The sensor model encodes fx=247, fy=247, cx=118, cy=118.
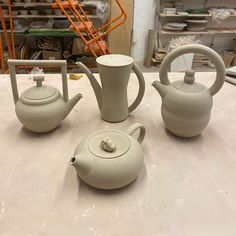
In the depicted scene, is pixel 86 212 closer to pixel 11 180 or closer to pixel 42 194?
pixel 42 194

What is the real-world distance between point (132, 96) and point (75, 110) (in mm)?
267

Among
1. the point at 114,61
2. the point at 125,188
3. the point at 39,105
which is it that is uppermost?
the point at 114,61

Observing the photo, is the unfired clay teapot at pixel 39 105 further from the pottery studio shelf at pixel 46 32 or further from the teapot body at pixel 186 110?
the pottery studio shelf at pixel 46 32

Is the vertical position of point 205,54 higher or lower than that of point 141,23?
higher

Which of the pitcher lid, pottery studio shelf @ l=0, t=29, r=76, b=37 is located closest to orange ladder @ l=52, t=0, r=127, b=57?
pottery studio shelf @ l=0, t=29, r=76, b=37

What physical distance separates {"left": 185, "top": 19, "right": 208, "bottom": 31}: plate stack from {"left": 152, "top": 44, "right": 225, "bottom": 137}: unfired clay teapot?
2.31 m

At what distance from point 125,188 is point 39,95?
15.4 inches

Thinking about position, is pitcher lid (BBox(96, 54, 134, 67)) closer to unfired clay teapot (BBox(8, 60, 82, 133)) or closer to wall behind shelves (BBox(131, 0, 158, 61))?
unfired clay teapot (BBox(8, 60, 82, 133))

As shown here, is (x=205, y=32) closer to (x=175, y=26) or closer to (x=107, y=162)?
(x=175, y=26)

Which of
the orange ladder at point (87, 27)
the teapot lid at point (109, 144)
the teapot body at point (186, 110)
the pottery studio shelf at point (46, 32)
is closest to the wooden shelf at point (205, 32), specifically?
the orange ladder at point (87, 27)

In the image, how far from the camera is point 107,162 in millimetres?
596

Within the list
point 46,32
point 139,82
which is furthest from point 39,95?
point 46,32

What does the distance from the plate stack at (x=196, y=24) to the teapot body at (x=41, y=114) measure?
8.10 ft

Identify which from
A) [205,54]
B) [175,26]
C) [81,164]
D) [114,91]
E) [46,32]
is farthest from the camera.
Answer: [175,26]
